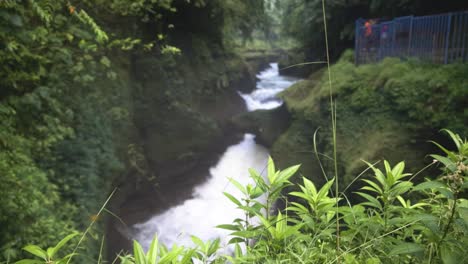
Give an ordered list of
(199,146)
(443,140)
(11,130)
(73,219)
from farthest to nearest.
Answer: (199,146) → (443,140) → (73,219) → (11,130)

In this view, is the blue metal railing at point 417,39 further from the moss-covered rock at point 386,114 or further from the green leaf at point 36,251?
the green leaf at point 36,251

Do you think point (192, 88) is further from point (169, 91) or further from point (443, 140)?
point (443, 140)

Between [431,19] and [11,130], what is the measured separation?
27.0 ft

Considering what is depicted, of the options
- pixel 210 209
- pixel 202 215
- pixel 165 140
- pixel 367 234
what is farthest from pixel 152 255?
pixel 165 140

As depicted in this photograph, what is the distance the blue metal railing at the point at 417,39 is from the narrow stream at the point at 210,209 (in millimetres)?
4714

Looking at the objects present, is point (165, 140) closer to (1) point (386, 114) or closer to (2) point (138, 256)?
(1) point (386, 114)

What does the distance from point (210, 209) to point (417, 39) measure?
6.59 m

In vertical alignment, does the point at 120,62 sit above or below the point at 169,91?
above

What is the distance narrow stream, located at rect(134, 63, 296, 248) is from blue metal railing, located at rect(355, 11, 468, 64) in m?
4.71

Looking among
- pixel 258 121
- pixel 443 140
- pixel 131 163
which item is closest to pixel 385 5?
pixel 258 121

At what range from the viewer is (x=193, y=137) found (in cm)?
896

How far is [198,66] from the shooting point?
10438 mm

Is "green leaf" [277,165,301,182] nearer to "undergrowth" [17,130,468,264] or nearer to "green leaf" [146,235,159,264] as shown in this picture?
"undergrowth" [17,130,468,264]

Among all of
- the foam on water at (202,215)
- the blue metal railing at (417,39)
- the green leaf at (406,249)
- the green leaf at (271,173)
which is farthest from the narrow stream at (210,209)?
the blue metal railing at (417,39)
